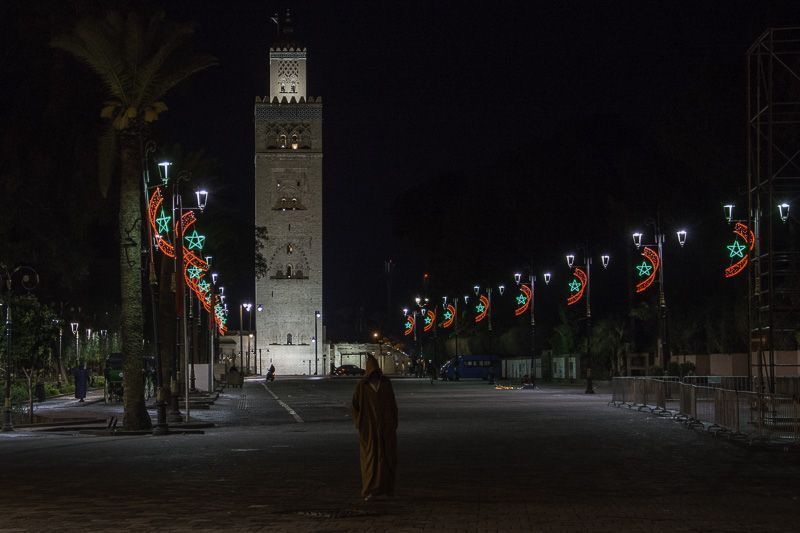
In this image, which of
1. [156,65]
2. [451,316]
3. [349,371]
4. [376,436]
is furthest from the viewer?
[349,371]

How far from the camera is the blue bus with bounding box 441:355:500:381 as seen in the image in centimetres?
9312

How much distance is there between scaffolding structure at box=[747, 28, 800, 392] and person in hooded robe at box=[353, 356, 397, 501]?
12214mm

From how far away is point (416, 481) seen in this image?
1588cm

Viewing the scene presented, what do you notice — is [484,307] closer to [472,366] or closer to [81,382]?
[472,366]

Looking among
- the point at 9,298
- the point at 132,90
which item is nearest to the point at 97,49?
the point at 132,90

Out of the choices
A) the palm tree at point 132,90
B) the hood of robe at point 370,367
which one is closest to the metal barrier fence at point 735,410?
the hood of robe at point 370,367

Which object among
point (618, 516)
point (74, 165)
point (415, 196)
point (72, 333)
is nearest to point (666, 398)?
point (74, 165)

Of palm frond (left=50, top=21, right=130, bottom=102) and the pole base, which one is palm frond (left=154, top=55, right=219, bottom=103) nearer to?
palm frond (left=50, top=21, right=130, bottom=102)

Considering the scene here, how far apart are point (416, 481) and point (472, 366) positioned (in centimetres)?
7832

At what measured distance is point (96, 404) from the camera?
150 ft

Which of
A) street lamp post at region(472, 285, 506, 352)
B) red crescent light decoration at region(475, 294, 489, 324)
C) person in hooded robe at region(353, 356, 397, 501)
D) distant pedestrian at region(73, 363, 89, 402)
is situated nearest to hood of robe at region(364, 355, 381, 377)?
person in hooded robe at region(353, 356, 397, 501)

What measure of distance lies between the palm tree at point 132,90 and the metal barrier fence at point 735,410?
12298 mm

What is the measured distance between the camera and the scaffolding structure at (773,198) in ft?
81.5

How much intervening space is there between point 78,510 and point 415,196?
101097 millimetres
